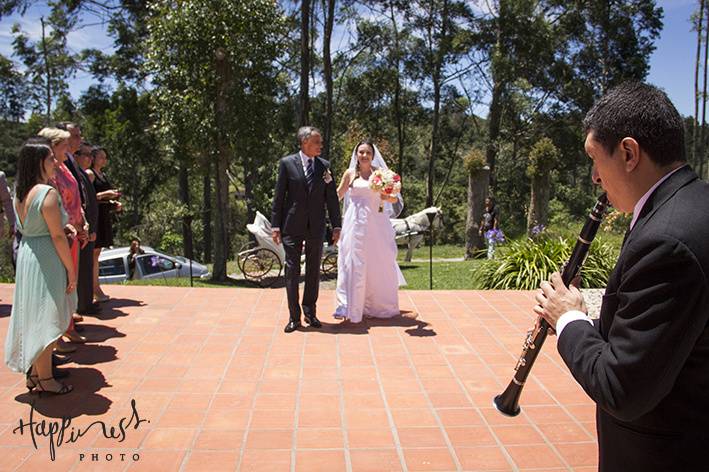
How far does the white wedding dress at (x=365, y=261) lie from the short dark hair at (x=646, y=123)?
442cm

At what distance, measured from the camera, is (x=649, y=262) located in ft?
4.78

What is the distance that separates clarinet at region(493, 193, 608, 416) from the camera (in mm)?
2148

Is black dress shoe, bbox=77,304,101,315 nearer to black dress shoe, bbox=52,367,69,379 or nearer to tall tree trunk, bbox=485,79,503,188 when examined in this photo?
black dress shoe, bbox=52,367,69,379

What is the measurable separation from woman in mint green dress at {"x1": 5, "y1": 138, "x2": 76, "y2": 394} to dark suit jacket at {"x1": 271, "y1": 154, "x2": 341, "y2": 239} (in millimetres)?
2233

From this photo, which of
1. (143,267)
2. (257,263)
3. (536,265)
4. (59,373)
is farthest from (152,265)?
(59,373)

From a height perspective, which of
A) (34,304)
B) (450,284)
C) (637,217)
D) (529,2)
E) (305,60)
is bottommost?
(450,284)

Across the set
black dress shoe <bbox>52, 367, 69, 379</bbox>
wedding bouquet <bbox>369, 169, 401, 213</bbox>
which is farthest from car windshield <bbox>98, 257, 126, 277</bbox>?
black dress shoe <bbox>52, 367, 69, 379</bbox>

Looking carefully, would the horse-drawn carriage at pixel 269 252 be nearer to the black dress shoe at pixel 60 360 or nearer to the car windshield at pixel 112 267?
the car windshield at pixel 112 267

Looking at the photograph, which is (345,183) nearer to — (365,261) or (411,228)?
(365,261)

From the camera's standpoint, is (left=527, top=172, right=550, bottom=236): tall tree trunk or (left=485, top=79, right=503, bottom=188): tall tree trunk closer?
(left=527, top=172, right=550, bottom=236): tall tree trunk

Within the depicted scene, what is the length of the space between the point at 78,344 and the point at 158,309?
1192mm

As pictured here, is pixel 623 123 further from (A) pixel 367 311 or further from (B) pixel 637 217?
(A) pixel 367 311

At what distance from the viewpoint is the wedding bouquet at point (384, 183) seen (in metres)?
5.86

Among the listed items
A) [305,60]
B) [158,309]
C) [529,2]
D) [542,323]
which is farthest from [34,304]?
[529,2]
